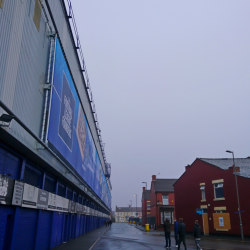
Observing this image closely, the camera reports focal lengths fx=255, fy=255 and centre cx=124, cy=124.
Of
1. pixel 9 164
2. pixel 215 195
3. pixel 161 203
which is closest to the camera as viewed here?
pixel 9 164

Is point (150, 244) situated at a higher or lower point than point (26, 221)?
lower

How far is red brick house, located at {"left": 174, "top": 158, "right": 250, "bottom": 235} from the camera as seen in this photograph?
25.1 meters

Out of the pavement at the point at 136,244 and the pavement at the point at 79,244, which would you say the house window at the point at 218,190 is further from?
the pavement at the point at 79,244

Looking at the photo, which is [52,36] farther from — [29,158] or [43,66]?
[29,158]

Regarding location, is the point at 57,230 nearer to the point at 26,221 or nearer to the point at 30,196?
the point at 26,221

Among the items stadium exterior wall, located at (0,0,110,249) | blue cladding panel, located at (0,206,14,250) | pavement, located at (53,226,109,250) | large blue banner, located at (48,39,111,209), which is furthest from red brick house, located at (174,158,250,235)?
blue cladding panel, located at (0,206,14,250)

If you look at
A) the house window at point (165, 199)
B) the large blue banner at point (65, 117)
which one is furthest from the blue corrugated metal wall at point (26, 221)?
the house window at point (165, 199)

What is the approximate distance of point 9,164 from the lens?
8656 millimetres

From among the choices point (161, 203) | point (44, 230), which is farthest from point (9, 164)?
point (161, 203)

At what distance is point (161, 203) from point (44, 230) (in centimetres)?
4248

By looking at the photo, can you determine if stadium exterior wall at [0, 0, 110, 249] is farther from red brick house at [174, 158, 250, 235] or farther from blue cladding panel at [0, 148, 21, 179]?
red brick house at [174, 158, 250, 235]

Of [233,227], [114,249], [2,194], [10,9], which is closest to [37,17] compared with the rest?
[10,9]

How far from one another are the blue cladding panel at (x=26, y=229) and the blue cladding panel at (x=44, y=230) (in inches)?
20.0

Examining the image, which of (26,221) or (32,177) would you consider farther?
(32,177)
